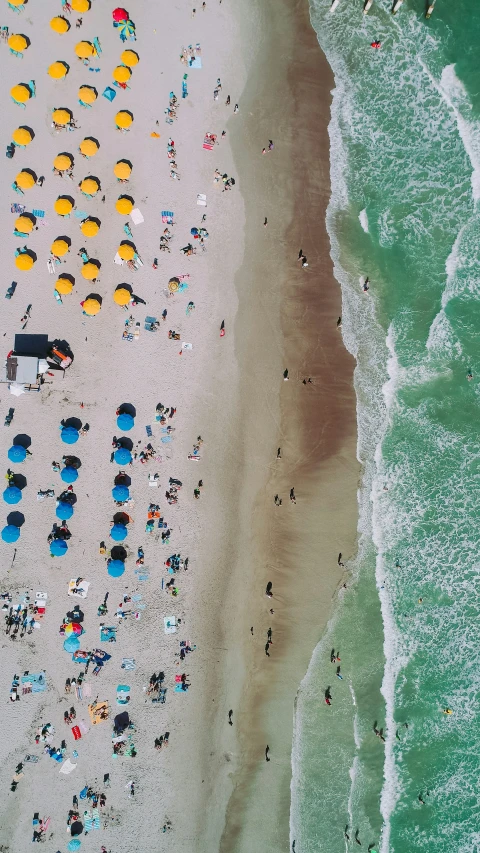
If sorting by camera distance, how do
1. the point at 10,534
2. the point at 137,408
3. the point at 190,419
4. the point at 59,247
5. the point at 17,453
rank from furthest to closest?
the point at 190,419 → the point at 137,408 → the point at 10,534 → the point at 59,247 → the point at 17,453

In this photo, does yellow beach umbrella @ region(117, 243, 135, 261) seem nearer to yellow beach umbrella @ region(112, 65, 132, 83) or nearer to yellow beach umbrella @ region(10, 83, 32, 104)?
yellow beach umbrella @ region(112, 65, 132, 83)

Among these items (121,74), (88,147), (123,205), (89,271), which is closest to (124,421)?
(89,271)

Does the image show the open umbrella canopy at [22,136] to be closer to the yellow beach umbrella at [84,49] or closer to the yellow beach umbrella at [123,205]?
the yellow beach umbrella at [84,49]

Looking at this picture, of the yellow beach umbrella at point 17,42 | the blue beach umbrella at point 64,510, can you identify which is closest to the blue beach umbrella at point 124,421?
the blue beach umbrella at point 64,510

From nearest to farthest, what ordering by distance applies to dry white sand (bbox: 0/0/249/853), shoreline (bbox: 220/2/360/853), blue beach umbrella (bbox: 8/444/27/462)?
1. blue beach umbrella (bbox: 8/444/27/462)
2. dry white sand (bbox: 0/0/249/853)
3. shoreline (bbox: 220/2/360/853)

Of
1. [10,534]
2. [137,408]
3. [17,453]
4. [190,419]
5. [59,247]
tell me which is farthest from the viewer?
[190,419]

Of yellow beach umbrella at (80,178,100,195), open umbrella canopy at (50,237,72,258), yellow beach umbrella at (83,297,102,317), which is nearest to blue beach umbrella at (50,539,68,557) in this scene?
yellow beach umbrella at (83,297,102,317)

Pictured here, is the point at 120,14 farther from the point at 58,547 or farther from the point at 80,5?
the point at 58,547
